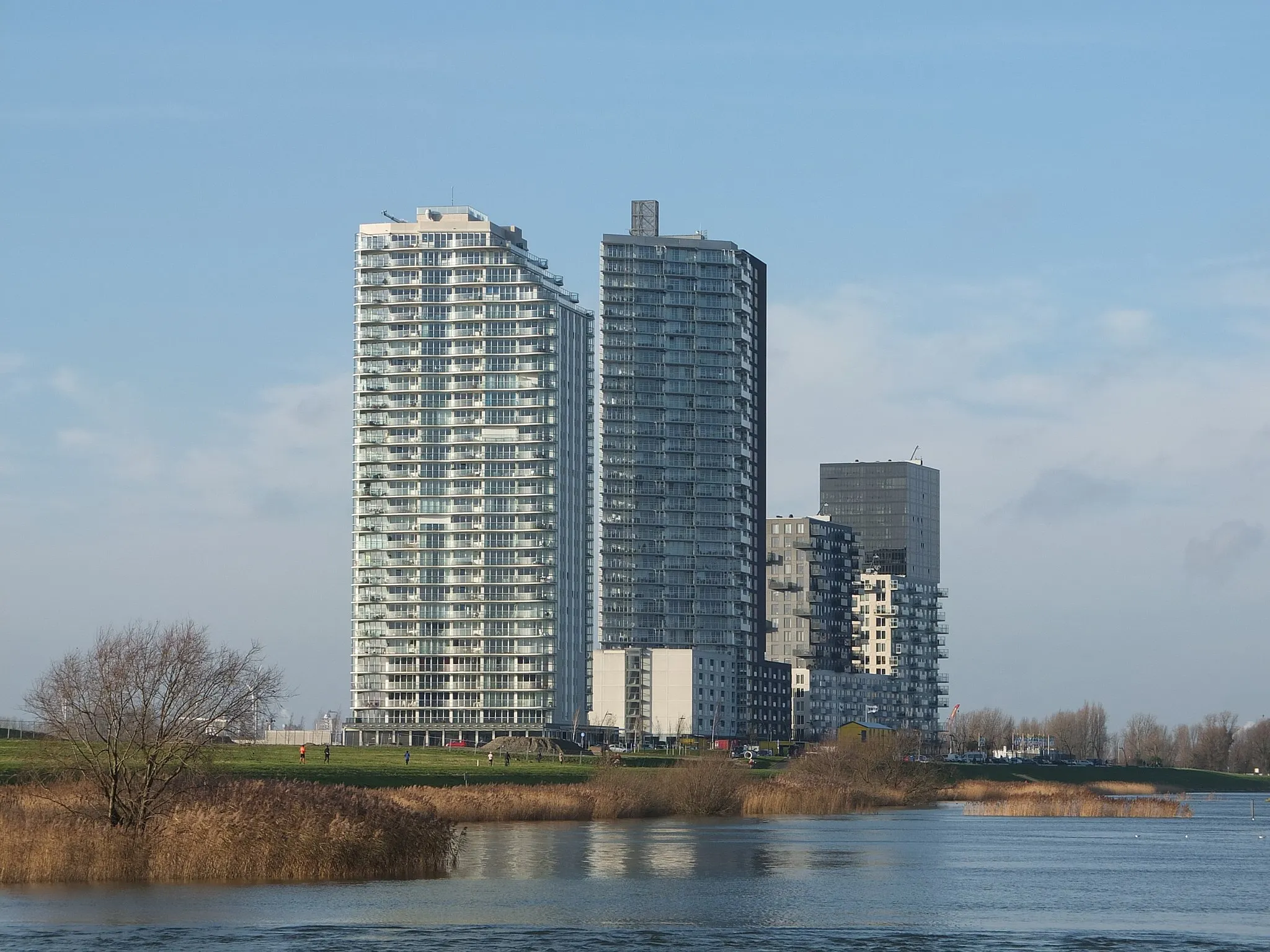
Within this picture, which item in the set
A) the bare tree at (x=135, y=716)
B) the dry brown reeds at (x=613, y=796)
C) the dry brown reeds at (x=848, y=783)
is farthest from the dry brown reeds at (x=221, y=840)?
the dry brown reeds at (x=848, y=783)

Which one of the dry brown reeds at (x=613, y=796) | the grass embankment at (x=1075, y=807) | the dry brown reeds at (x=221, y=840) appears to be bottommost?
the grass embankment at (x=1075, y=807)

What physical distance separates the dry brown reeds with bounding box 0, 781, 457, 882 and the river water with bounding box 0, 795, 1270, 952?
1.94 m

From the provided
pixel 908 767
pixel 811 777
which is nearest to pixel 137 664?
pixel 811 777

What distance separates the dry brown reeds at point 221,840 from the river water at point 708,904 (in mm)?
1944

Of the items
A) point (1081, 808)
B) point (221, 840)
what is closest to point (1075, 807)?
point (1081, 808)

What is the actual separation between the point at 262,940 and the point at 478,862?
26397 mm

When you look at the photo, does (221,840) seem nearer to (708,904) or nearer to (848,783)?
(708,904)

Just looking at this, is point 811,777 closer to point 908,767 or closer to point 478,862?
point 908,767

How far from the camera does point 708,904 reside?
66.0 meters

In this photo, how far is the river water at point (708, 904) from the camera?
54500 millimetres

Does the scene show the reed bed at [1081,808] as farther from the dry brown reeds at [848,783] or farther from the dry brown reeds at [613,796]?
the dry brown reeds at [613,796]

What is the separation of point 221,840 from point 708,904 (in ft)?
58.6

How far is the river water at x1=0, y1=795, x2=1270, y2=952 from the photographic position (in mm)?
54500

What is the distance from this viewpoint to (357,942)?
2071 inches
